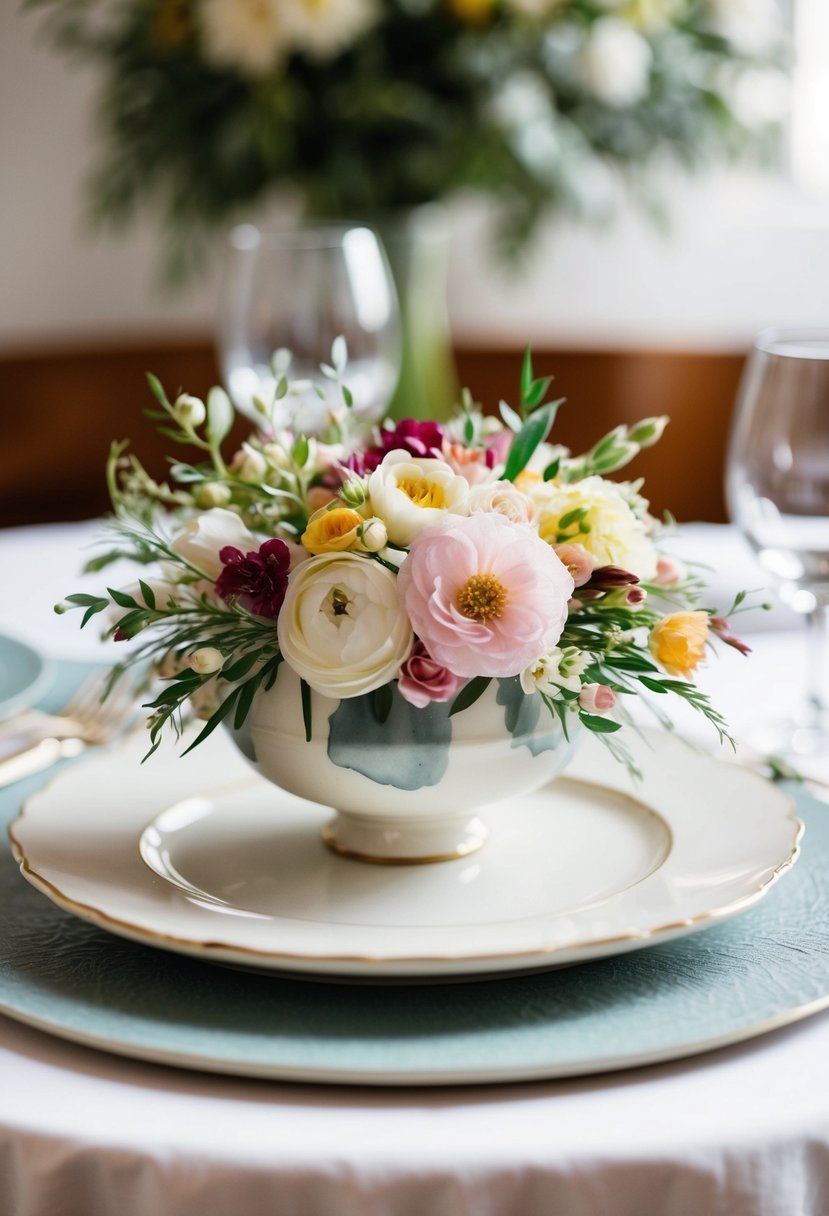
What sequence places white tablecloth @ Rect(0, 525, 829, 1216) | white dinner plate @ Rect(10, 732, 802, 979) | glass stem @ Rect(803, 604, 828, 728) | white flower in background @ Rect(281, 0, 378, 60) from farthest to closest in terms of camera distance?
white flower in background @ Rect(281, 0, 378, 60), glass stem @ Rect(803, 604, 828, 728), white dinner plate @ Rect(10, 732, 802, 979), white tablecloth @ Rect(0, 525, 829, 1216)

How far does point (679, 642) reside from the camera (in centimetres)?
71

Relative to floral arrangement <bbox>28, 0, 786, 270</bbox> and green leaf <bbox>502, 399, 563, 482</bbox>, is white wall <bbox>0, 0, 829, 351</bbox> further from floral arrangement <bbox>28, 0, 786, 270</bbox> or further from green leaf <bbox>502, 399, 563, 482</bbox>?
green leaf <bbox>502, 399, 563, 482</bbox>

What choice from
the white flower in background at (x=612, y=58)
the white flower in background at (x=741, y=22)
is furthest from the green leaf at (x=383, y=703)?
the white flower in background at (x=741, y=22)

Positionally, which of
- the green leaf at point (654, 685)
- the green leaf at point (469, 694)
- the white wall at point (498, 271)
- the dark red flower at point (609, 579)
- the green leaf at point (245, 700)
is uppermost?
the dark red flower at point (609, 579)

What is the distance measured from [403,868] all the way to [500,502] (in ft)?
0.65

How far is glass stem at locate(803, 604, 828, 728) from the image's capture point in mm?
1084

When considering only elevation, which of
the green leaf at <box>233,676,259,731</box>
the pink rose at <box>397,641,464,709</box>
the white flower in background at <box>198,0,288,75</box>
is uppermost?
the white flower in background at <box>198,0,288,75</box>

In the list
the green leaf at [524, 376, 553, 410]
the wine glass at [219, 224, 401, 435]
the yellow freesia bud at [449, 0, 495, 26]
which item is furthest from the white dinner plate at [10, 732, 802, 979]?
the yellow freesia bud at [449, 0, 495, 26]

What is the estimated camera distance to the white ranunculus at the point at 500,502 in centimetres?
72

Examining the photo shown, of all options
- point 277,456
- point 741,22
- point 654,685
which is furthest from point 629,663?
point 741,22

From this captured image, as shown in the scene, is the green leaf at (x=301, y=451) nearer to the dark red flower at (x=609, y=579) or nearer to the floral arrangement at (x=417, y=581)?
the floral arrangement at (x=417, y=581)

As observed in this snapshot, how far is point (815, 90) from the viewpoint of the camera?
3355 mm

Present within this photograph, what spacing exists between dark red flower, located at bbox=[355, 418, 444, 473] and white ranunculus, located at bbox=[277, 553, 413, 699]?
83 millimetres

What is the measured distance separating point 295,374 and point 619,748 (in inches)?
30.3
